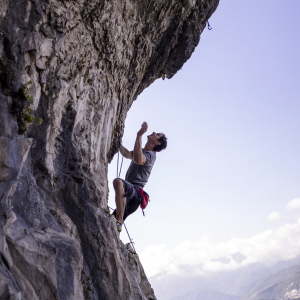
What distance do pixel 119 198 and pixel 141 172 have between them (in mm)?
1437

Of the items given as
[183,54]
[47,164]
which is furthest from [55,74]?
[183,54]

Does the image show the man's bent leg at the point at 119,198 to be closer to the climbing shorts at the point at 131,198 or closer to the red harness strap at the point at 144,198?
the climbing shorts at the point at 131,198

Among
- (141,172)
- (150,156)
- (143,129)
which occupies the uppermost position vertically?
(143,129)

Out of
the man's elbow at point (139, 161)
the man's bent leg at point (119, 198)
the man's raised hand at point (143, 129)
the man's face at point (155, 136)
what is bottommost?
the man's bent leg at point (119, 198)

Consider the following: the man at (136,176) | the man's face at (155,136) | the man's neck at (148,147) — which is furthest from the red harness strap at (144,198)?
the man's face at (155,136)

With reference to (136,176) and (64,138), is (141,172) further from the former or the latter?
(64,138)

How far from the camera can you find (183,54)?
51.7 feet

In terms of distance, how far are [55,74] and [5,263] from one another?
497cm

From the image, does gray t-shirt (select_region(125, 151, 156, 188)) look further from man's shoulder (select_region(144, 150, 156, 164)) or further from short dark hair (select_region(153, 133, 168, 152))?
short dark hair (select_region(153, 133, 168, 152))

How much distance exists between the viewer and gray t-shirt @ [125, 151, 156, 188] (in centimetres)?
1126

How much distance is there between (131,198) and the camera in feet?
35.8

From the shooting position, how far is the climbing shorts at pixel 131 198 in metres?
10.6

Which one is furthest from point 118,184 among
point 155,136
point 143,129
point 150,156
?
point 155,136

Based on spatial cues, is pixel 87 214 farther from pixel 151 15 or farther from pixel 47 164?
pixel 151 15
